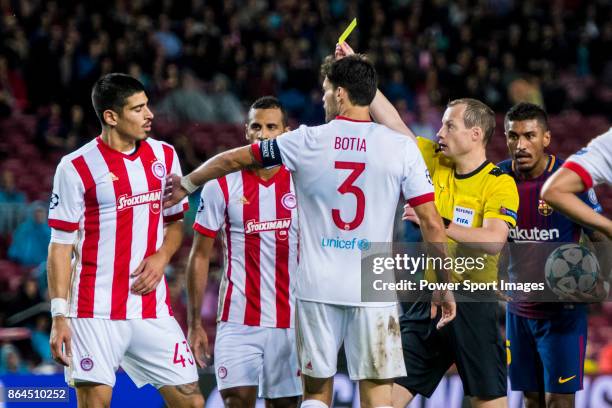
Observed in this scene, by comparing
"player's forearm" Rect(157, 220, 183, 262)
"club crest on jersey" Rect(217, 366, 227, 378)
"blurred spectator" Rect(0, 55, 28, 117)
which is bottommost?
"club crest on jersey" Rect(217, 366, 227, 378)

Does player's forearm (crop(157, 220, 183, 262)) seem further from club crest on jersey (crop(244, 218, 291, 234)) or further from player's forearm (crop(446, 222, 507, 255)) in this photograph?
player's forearm (crop(446, 222, 507, 255))

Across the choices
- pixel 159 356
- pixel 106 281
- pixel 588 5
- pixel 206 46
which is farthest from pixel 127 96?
pixel 588 5

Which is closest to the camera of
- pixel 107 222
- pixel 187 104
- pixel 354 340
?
pixel 354 340

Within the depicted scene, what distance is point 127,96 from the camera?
5.98m

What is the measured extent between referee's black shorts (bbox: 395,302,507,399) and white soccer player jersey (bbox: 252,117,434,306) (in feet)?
3.12

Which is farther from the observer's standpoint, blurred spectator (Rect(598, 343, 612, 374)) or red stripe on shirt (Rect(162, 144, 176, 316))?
blurred spectator (Rect(598, 343, 612, 374))

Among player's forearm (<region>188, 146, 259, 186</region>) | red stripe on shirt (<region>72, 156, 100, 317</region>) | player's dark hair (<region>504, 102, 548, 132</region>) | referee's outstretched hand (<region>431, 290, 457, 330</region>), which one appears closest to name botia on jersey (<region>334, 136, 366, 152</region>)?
player's forearm (<region>188, 146, 259, 186</region>)

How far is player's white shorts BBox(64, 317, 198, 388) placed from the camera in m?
5.84

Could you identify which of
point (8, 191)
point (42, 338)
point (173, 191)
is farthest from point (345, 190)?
point (8, 191)

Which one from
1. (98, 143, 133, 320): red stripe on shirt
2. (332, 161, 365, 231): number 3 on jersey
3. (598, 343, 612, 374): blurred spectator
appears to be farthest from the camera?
(598, 343, 612, 374): blurred spectator

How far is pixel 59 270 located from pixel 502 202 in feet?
8.37

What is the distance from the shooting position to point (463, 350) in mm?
6270

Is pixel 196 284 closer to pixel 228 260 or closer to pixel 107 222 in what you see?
pixel 228 260

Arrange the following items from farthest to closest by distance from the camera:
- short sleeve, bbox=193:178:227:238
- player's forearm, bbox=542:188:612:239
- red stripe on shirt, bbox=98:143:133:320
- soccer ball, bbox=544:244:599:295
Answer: soccer ball, bbox=544:244:599:295 < short sleeve, bbox=193:178:227:238 < red stripe on shirt, bbox=98:143:133:320 < player's forearm, bbox=542:188:612:239
